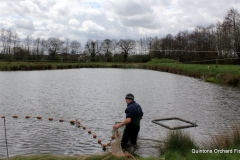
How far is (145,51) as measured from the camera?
349 ft

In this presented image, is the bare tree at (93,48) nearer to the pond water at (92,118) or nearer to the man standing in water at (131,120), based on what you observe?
the pond water at (92,118)

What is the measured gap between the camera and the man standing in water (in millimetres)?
8594

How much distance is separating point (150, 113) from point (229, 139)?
7335mm

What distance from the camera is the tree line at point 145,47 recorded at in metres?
60.0

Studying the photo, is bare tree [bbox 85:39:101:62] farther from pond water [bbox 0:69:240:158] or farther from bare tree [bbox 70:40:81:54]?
pond water [bbox 0:69:240:158]

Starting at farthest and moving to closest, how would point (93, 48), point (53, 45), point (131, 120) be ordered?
1. point (93, 48)
2. point (53, 45)
3. point (131, 120)

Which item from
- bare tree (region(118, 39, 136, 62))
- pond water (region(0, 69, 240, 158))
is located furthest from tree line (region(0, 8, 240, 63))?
pond water (region(0, 69, 240, 158))

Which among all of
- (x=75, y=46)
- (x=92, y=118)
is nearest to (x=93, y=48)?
(x=75, y=46)

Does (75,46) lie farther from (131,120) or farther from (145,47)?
(131,120)

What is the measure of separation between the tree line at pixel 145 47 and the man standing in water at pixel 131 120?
53.8 m

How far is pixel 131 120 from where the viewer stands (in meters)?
8.75

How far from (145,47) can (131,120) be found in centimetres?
10250

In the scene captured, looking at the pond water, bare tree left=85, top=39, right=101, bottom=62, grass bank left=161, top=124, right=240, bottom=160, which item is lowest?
the pond water

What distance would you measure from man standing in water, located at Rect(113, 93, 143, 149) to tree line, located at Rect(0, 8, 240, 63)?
177 ft
